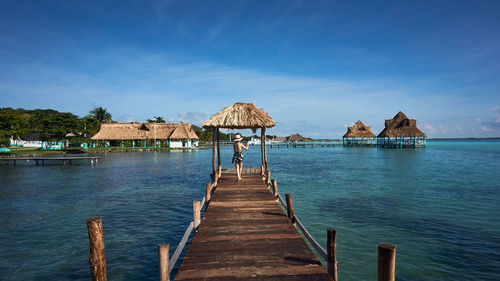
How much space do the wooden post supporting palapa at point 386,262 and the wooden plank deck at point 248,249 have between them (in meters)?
1.02

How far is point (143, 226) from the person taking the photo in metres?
10.7

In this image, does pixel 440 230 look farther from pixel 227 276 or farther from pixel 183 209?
pixel 183 209

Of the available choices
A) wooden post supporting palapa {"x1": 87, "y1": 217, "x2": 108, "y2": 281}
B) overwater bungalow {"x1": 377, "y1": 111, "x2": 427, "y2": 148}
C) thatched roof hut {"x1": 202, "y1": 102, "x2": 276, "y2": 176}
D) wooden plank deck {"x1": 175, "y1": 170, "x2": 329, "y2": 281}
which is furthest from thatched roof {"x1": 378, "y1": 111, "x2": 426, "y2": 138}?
wooden post supporting palapa {"x1": 87, "y1": 217, "x2": 108, "y2": 281}

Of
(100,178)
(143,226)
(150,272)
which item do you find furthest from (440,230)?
(100,178)

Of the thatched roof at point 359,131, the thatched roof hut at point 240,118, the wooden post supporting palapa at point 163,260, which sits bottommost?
the wooden post supporting palapa at point 163,260

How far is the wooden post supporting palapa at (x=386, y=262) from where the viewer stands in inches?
127

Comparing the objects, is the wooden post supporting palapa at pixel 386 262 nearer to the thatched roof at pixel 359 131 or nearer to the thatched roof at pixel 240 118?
the thatched roof at pixel 240 118

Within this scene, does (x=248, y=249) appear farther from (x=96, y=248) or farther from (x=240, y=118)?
(x=240, y=118)

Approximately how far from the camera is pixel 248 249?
512 cm

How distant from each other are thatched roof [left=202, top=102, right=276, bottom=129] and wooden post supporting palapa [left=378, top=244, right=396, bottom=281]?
10.2 metres

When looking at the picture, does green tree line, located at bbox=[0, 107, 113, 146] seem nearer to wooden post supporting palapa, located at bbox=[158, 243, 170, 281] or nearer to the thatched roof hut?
the thatched roof hut

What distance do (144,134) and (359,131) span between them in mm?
62239

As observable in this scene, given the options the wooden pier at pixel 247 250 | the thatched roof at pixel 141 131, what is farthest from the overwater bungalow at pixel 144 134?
the wooden pier at pixel 247 250

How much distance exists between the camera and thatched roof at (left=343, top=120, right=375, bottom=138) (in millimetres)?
74750
